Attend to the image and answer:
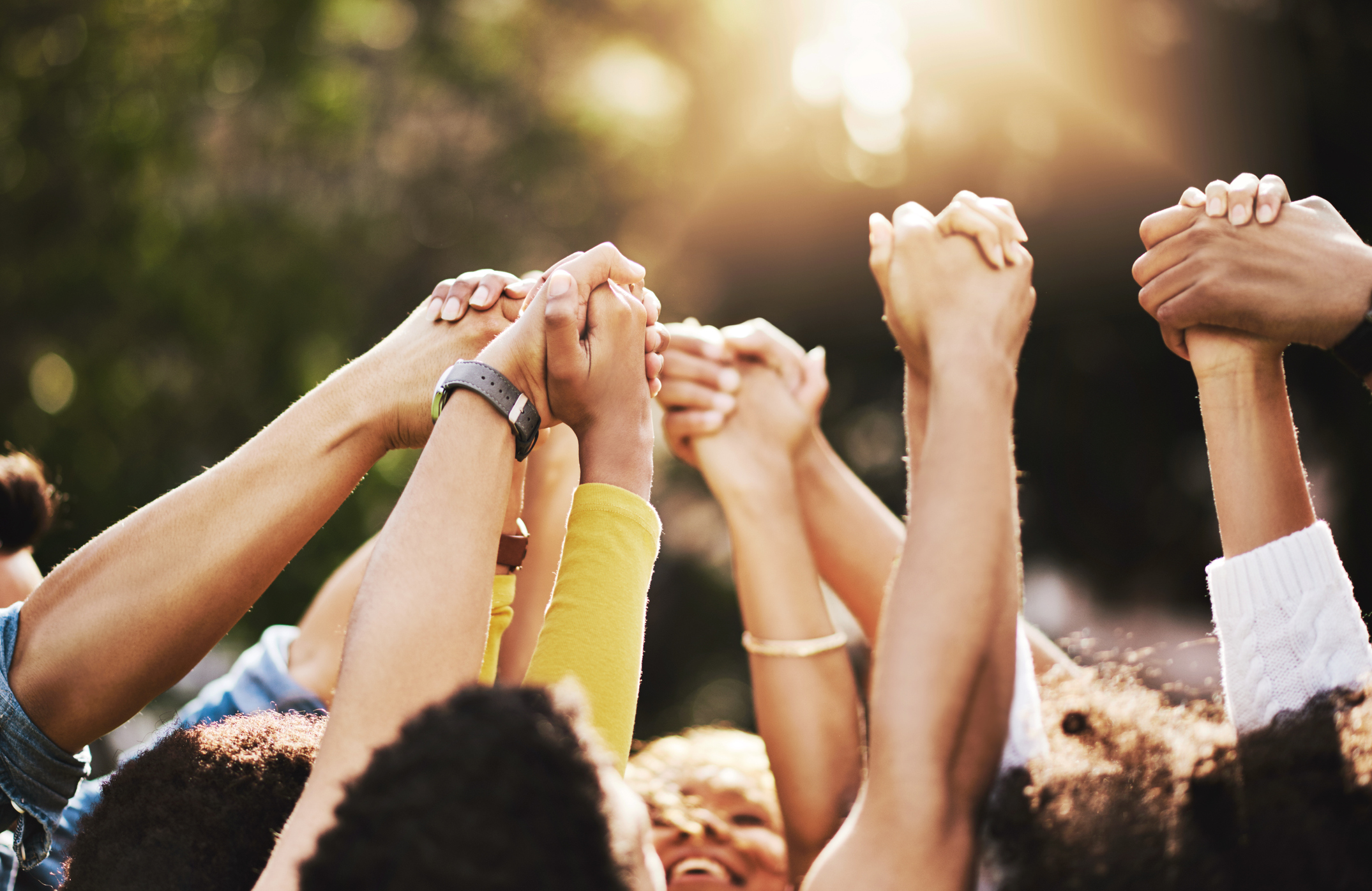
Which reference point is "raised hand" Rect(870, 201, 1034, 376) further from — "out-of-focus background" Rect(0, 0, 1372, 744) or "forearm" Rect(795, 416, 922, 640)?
"out-of-focus background" Rect(0, 0, 1372, 744)

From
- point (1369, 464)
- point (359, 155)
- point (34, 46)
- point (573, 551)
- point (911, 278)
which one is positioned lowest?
point (573, 551)

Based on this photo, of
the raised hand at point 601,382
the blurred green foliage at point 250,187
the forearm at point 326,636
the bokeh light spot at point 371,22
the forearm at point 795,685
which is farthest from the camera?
the bokeh light spot at point 371,22

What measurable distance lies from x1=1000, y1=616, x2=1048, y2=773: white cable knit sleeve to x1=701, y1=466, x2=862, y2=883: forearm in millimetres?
536

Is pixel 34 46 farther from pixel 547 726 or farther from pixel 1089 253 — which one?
pixel 547 726

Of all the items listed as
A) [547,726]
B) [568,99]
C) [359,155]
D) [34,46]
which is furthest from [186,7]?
[547,726]

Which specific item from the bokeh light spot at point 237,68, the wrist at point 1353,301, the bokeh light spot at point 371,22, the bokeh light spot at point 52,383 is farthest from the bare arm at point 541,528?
the bokeh light spot at point 237,68

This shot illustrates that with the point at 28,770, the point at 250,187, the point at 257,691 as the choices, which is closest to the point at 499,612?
the point at 28,770

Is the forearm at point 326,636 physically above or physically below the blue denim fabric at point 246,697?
above

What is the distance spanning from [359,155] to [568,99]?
5.29 feet

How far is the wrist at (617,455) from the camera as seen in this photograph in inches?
58.6

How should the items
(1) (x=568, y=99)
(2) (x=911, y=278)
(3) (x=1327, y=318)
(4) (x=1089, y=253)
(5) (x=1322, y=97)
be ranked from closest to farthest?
(2) (x=911, y=278) → (3) (x=1327, y=318) → (5) (x=1322, y=97) → (4) (x=1089, y=253) → (1) (x=568, y=99)

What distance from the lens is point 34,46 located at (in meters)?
7.10

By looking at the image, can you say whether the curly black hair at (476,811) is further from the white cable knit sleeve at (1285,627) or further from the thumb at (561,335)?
the white cable knit sleeve at (1285,627)

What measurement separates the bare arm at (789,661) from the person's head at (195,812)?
91 cm
